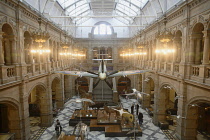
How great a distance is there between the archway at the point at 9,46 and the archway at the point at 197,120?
12.3 m

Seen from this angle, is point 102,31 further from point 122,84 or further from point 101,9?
point 122,84

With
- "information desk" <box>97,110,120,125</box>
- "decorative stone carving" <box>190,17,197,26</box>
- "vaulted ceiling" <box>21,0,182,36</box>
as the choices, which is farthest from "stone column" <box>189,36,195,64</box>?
"information desk" <box>97,110,120,125</box>

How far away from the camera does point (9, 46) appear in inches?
389

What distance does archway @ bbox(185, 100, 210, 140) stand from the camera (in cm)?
1031

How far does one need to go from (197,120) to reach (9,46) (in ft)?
45.9

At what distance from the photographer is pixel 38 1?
44.1 feet

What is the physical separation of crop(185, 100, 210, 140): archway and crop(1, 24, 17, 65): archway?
1234 cm

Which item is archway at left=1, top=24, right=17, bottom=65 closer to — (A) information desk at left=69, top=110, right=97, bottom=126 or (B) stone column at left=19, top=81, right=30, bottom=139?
(B) stone column at left=19, top=81, right=30, bottom=139

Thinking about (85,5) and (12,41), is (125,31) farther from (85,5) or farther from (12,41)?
(12,41)

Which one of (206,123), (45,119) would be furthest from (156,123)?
(45,119)

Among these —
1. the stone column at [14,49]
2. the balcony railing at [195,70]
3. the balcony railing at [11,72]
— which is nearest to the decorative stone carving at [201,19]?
the balcony railing at [195,70]

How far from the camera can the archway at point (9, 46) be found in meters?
9.65

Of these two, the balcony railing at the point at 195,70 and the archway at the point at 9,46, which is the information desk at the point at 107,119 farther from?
the archway at the point at 9,46

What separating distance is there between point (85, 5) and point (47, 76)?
14.7 metres
